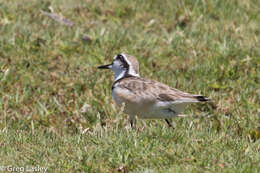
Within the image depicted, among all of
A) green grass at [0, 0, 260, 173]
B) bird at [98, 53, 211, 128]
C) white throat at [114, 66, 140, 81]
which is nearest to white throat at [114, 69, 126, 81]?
white throat at [114, 66, 140, 81]

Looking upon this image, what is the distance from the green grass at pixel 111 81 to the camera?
5789 millimetres

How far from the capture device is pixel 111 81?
32.0 feet

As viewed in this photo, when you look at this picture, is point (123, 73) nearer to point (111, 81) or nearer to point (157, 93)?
point (111, 81)

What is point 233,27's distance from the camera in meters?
11.5

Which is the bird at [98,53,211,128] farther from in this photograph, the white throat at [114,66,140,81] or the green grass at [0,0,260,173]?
the white throat at [114,66,140,81]

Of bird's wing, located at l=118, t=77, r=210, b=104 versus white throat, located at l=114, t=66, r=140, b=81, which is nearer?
bird's wing, located at l=118, t=77, r=210, b=104

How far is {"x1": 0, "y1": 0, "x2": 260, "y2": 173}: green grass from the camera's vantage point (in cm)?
579

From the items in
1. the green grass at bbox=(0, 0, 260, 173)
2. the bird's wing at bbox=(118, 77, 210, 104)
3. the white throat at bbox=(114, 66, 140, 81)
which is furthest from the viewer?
the white throat at bbox=(114, 66, 140, 81)

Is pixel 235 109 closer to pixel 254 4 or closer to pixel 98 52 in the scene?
pixel 98 52

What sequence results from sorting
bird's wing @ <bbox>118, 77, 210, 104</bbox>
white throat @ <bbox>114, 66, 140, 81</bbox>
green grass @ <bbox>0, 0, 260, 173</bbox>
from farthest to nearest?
white throat @ <bbox>114, 66, 140, 81</bbox> < bird's wing @ <bbox>118, 77, 210, 104</bbox> < green grass @ <bbox>0, 0, 260, 173</bbox>

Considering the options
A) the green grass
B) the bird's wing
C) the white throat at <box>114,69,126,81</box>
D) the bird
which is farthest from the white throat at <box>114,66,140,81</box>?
the bird's wing

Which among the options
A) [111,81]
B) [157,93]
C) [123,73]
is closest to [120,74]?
[123,73]

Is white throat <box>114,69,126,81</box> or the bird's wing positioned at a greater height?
the bird's wing

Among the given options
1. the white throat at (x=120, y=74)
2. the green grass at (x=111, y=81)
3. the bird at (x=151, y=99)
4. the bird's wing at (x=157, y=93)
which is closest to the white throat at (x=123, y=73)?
the white throat at (x=120, y=74)
